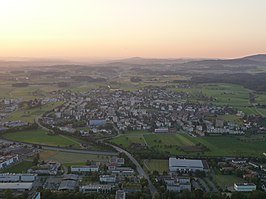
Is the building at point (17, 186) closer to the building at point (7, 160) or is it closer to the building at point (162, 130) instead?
the building at point (7, 160)

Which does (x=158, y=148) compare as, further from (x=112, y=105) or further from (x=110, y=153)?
(x=112, y=105)

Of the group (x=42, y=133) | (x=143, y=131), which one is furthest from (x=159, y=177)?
(x=42, y=133)

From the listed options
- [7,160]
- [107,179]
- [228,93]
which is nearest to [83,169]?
[107,179]

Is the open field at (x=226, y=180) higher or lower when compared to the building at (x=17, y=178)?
lower

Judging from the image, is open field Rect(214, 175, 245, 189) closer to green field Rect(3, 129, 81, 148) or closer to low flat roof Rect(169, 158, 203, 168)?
low flat roof Rect(169, 158, 203, 168)

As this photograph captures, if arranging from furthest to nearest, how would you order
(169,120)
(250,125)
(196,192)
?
1. (169,120)
2. (250,125)
3. (196,192)

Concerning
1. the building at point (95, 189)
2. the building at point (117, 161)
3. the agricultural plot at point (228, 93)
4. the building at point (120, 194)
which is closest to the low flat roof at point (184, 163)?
the building at point (117, 161)
